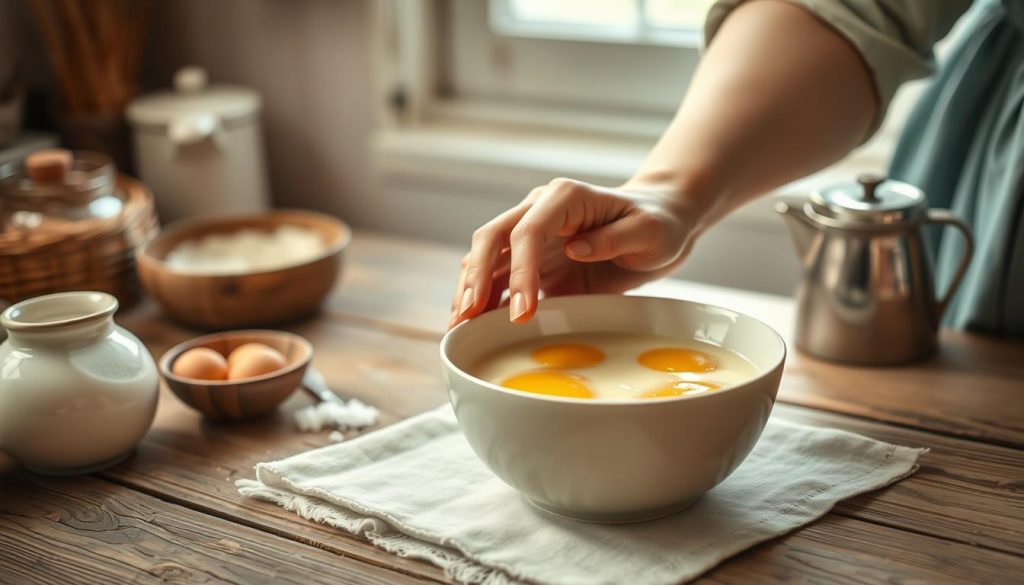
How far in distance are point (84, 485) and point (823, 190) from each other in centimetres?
87

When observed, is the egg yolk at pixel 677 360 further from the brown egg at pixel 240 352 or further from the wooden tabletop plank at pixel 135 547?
the brown egg at pixel 240 352

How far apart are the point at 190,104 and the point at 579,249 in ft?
3.65

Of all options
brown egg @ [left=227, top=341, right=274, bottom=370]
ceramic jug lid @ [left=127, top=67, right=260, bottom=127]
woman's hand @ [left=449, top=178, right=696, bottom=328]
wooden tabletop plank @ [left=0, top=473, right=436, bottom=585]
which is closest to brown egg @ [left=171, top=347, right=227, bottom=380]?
brown egg @ [left=227, top=341, right=274, bottom=370]

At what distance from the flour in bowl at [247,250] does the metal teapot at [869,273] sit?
69cm

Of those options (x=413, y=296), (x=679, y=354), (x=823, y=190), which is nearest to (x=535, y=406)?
(x=679, y=354)

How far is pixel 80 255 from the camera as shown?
54.6 inches

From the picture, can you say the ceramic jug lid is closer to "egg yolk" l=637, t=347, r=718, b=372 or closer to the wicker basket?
the wicker basket

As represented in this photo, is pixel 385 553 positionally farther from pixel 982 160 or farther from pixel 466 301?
pixel 982 160

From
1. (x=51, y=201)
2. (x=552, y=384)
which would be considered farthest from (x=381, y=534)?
(x=51, y=201)

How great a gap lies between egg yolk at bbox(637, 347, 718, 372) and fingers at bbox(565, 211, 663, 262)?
109mm

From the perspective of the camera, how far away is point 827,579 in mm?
835

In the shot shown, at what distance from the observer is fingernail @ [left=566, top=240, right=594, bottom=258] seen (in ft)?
3.35

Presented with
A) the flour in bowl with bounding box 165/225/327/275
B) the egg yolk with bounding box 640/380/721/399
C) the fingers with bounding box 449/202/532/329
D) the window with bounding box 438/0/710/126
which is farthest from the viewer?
the window with bounding box 438/0/710/126

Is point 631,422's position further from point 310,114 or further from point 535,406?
point 310,114
